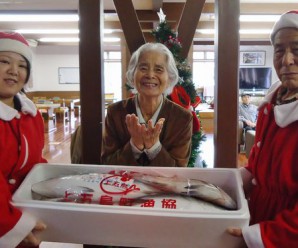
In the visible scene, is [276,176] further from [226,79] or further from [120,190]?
[226,79]

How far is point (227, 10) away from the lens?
1.32 metres

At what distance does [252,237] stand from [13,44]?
35.6 inches

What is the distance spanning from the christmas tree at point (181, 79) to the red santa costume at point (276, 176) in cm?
114

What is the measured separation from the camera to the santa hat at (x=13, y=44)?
0.98 metres

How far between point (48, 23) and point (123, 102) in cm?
524

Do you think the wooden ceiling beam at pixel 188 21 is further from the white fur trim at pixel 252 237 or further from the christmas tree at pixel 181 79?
the white fur trim at pixel 252 237

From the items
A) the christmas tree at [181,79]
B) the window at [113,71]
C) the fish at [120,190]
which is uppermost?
the window at [113,71]

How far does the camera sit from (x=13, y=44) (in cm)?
98

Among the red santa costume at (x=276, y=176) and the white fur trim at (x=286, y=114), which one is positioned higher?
the white fur trim at (x=286, y=114)

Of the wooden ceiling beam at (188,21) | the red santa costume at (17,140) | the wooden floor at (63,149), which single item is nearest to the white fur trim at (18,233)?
the red santa costume at (17,140)

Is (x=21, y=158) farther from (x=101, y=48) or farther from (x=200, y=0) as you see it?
(x=200, y=0)

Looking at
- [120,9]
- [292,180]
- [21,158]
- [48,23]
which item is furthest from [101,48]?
[48,23]

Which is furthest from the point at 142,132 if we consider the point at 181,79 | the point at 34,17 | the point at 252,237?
the point at 34,17

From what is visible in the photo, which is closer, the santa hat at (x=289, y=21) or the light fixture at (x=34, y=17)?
the santa hat at (x=289, y=21)
